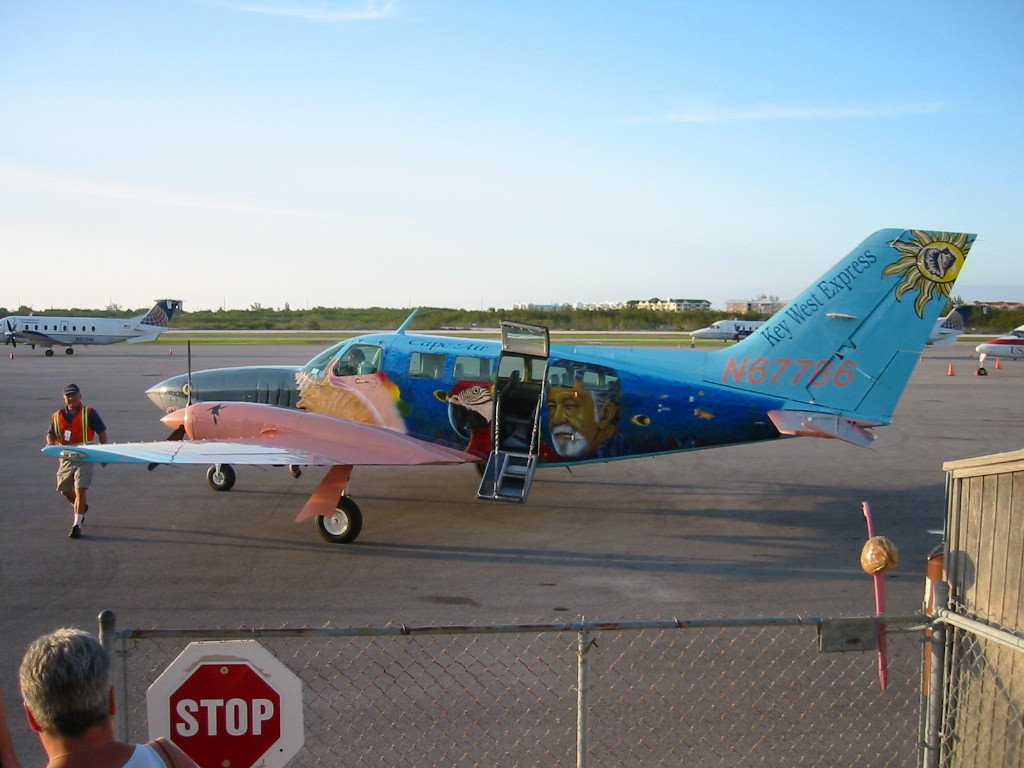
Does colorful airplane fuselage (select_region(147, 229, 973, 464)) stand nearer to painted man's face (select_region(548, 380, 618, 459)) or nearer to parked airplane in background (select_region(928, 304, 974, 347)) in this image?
painted man's face (select_region(548, 380, 618, 459))

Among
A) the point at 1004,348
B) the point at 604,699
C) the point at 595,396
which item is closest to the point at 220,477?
the point at 595,396

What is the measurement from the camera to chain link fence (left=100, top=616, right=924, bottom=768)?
239 inches

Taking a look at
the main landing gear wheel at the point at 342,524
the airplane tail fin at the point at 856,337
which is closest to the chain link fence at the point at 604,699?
the main landing gear wheel at the point at 342,524

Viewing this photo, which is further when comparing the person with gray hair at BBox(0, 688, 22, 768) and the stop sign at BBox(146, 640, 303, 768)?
the stop sign at BBox(146, 640, 303, 768)

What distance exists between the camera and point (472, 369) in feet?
42.5

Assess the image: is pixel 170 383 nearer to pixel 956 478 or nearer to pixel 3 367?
pixel 956 478

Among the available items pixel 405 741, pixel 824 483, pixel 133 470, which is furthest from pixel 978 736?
pixel 133 470

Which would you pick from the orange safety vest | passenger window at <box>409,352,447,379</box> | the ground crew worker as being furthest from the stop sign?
passenger window at <box>409,352,447,379</box>

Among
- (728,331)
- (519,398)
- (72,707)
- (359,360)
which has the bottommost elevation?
(72,707)

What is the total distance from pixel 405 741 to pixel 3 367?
4028cm

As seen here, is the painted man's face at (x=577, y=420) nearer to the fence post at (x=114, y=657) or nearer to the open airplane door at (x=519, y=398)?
the open airplane door at (x=519, y=398)

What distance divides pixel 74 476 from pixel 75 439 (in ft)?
1.78

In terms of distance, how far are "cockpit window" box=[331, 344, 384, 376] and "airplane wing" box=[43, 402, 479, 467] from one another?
938mm

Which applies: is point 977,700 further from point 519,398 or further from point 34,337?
point 34,337
